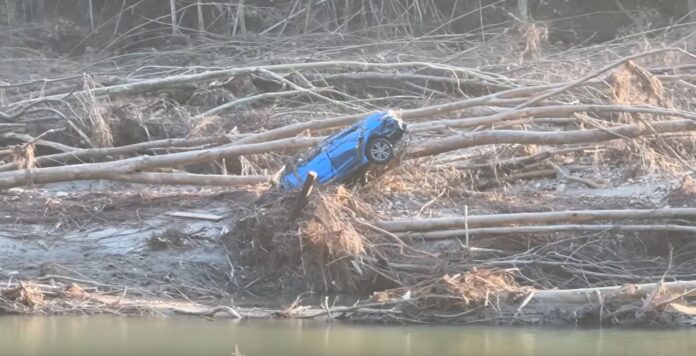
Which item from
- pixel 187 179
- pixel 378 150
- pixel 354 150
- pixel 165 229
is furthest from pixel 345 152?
pixel 165 229

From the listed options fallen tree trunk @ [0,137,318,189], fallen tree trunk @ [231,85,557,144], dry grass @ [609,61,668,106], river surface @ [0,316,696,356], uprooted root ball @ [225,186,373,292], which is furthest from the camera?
dry grass @ [609,61,668,106]

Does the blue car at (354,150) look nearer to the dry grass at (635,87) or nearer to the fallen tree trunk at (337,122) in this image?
the fallen tree trunk at (337,122)

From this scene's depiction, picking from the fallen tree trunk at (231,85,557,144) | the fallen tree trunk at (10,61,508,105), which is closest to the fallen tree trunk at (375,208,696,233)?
the fallen tree trunk at (231,85,557,144)

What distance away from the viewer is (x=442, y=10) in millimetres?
→ 21375

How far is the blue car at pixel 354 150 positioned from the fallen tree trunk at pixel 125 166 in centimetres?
50

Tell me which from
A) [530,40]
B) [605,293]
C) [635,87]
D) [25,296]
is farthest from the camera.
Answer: [530,40]

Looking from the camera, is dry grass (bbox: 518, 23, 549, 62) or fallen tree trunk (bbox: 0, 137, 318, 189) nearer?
fallen tree trunk (bbox: 0, 137, 318, 189)

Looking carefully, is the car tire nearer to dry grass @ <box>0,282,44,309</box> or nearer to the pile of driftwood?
the pile of driftwood

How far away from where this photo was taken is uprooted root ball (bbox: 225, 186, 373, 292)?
1039 cm

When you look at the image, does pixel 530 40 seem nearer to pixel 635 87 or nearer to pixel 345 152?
pixel 635 87

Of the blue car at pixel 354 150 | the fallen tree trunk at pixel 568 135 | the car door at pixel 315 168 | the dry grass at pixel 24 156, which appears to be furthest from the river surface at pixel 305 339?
the dry grass at pixel 24 156

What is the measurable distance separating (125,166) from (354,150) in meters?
2.53

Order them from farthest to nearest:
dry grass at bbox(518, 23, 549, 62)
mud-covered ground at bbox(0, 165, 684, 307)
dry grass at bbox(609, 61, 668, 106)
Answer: dry grass at bbox(518, 23, 549, 62)
dry grass at bbox(609, 61, 668, 106)
mud-covered ground at bbox(0, 165, 684, 307)

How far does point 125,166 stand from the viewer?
11.6 metres
